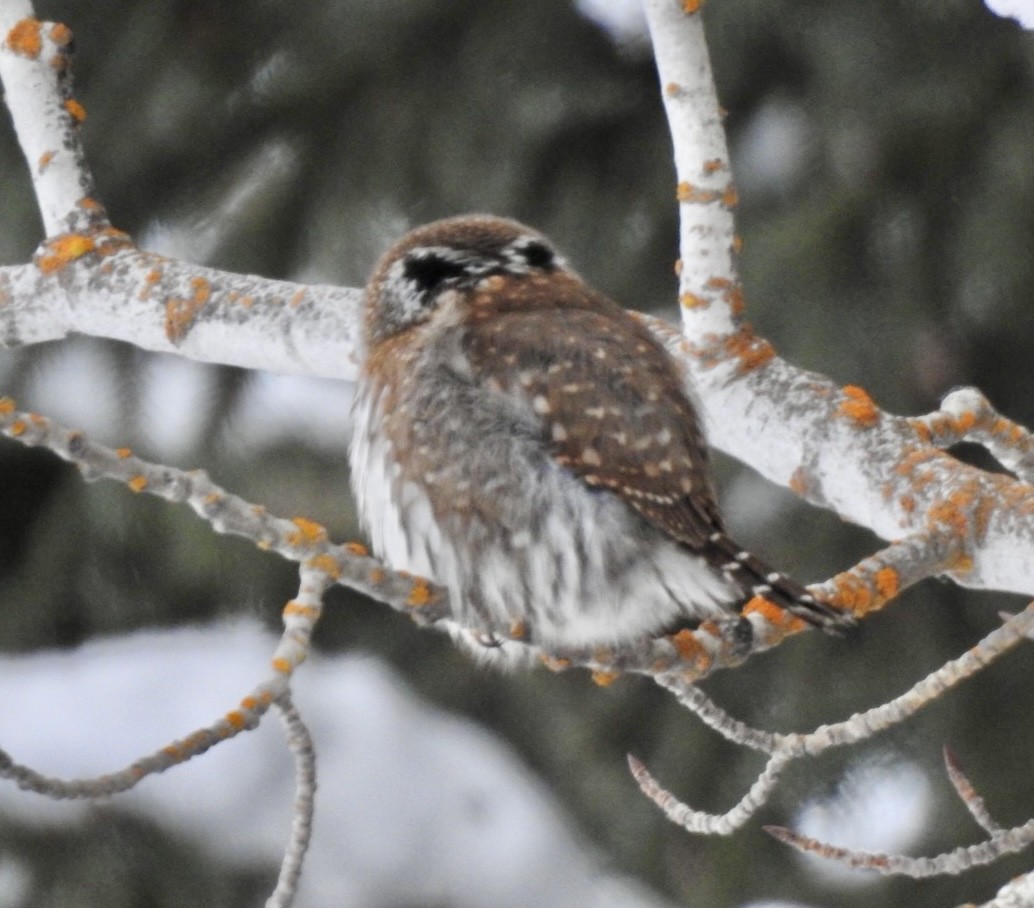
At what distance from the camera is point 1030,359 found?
2639 mm

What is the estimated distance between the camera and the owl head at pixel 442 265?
2105 mm

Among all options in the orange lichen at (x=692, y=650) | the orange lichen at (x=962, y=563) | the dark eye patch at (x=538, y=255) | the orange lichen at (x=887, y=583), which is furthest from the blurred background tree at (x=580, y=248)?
the orange lichen at (x=692, y=650)

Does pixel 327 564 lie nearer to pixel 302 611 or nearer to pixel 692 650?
pixel 302 611

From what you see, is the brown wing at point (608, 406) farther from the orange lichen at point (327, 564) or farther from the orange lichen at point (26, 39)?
the orange lichen at point (26, 39)

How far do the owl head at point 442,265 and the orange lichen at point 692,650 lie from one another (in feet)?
2.00

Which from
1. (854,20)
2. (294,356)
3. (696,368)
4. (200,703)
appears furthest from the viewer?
(200,703)

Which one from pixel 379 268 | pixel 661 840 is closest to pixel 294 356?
pixel 379 268

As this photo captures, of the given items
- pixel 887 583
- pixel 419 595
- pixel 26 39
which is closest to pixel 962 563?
pixel 887 583

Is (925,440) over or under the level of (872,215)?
under

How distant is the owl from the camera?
1.84 meters

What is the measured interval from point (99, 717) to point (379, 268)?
1.63 meters

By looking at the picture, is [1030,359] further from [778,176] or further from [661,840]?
[661,840]

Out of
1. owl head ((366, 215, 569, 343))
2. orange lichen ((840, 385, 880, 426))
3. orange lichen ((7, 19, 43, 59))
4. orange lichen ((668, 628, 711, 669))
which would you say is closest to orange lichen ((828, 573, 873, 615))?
orange lichen ((668, 628, 711, 669))

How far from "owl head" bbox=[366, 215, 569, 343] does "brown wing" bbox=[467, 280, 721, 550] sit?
0.14 meters
